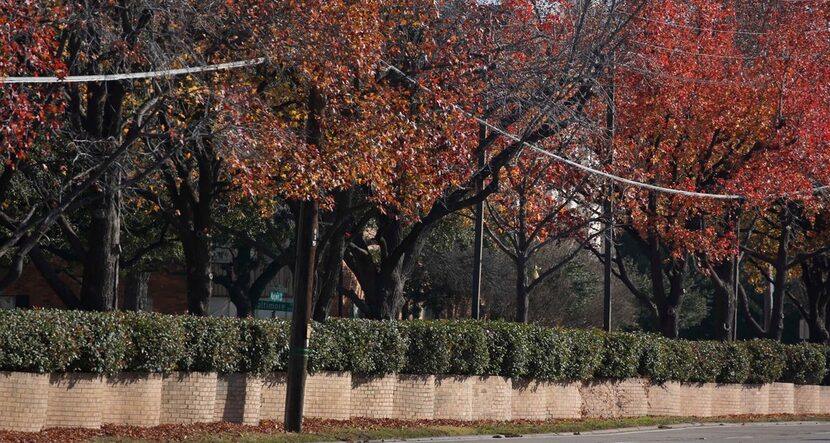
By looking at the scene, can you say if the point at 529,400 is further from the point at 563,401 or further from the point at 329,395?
the point at 329,395

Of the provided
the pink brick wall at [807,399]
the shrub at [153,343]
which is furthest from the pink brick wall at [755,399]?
the shrub at [153,343]

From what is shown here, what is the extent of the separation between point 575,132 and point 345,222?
5.38 meters

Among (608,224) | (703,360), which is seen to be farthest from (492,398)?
(703,360)

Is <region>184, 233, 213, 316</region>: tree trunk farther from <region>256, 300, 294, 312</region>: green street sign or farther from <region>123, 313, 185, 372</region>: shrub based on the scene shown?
<region>256, 300, 294, 312</region>: green street sign

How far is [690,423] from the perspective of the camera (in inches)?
1236

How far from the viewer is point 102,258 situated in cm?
2103

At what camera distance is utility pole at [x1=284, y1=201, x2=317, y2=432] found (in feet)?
67.4

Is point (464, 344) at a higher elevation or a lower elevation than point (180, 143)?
lower

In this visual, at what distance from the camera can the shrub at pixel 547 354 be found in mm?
27594

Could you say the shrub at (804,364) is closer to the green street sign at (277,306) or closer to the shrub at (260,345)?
the green street sign at (277,306)

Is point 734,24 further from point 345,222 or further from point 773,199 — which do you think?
point 345,222

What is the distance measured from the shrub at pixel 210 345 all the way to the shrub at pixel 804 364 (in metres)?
22.0

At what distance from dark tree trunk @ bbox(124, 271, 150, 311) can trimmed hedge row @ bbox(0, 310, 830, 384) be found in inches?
649

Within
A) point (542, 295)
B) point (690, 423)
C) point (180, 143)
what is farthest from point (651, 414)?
point (542, 295)
